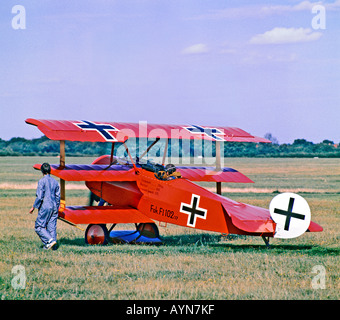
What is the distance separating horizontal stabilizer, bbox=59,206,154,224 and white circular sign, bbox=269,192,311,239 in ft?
9.61

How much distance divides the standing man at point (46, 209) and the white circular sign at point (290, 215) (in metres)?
4.32

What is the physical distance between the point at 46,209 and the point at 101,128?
7.74 ft

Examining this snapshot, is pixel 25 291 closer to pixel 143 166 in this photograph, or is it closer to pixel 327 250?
pixel 143 166

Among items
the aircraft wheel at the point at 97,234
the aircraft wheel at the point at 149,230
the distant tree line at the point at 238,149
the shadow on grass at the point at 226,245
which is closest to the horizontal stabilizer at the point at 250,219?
the shadow on grass at the point at 226,245

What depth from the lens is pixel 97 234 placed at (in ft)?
40.1

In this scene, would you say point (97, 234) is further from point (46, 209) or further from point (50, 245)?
point (46, 209)

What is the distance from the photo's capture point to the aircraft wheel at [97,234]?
1218cm

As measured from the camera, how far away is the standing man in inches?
445

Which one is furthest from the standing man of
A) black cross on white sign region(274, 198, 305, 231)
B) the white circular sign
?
black cross on white sign region(274, 198, 305, 231)

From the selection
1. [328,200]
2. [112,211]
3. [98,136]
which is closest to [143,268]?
[112,211]

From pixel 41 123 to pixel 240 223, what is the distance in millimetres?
4820

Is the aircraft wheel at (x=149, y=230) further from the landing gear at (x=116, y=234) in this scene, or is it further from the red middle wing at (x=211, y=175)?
the red middle wing at (x=211, y=175)

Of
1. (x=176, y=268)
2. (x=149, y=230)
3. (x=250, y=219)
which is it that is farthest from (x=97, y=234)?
(x=250, y=219)
